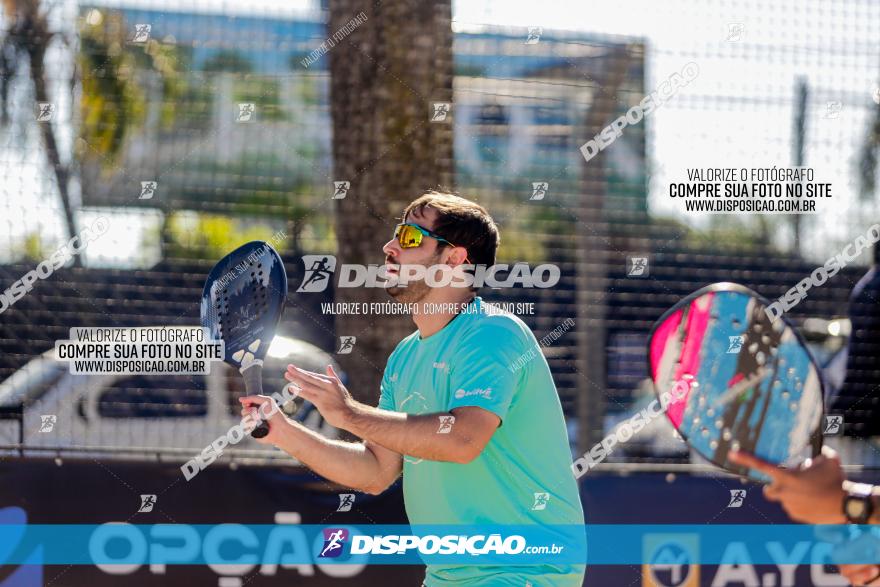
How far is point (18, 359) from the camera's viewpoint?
4680mm

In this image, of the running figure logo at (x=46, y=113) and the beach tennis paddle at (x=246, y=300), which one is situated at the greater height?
the running figure logo at (x=46, y=113)

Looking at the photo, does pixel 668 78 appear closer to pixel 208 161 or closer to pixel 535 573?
pixel 208 161

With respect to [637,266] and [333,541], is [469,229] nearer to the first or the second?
[637,266]

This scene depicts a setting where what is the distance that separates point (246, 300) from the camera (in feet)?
12.7

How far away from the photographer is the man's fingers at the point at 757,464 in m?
4.00

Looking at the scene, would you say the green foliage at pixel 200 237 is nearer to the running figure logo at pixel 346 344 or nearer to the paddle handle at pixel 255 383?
the running figure logo at pixel 346 344

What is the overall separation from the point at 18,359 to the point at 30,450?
0.41 meters

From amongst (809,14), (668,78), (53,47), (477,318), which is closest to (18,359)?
(53,47)

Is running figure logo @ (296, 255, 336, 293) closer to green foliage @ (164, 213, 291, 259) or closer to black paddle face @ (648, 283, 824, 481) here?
green foliage @ (164, 213, 291, 259)

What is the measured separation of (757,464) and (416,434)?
5.96ft

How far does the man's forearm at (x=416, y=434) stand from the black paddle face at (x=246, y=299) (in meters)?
0.73

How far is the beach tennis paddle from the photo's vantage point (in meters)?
3.77

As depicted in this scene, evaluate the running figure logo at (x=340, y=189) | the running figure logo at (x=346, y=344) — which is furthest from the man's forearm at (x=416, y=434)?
the running figure logo at (x=340, y=189)

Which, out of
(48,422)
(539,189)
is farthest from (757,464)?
(48,422)
